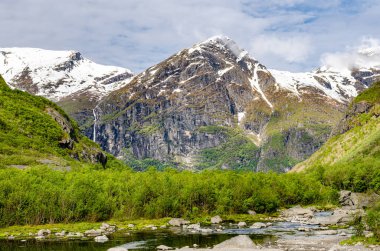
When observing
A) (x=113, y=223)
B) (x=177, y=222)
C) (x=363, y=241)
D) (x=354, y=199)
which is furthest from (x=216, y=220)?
(x=354, y=199)

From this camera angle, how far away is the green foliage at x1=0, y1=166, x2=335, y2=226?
4080 inches

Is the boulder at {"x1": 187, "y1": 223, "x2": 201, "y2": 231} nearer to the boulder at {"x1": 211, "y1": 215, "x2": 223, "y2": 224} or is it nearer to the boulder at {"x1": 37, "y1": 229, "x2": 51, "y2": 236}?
the boulder at {"x1": 211, "y1": 215, "x2": 223, "y2": 224}

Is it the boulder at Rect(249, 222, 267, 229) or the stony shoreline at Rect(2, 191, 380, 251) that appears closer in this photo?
the stony shoreline at Rect(2, 191, 380, 251)

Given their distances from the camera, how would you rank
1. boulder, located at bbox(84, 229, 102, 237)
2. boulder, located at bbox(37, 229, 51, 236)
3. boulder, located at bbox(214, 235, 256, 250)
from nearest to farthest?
boulder, located at bbox(214, 235, 256, 250), boulder, located at bbox(37, 229, 51, 236), boulder, located at bbox(84, 229, 102, 237)

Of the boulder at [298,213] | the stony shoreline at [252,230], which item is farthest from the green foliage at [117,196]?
the stony shoreline at [252,230]

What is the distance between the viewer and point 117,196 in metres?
119

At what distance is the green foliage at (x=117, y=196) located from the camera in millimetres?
103625

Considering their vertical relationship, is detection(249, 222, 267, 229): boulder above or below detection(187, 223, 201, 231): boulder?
below

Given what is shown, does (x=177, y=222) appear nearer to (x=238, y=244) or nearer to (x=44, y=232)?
(x=44, y=232)

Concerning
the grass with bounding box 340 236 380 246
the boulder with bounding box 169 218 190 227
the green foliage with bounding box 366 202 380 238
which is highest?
the green foliage with bounding box 366 202 380 238

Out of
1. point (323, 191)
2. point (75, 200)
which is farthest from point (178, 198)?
point (323, 191)

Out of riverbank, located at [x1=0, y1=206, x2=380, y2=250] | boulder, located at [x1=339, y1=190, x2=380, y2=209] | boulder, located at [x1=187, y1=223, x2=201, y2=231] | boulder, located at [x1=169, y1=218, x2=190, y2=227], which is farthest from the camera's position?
boulder, located at [x1=339, y1=190, x2=380, y2=209]

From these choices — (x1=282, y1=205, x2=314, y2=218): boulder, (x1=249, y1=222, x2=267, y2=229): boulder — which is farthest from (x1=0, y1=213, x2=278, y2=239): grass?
(x1=282, y1=205, x2=314, y2=218): boulder

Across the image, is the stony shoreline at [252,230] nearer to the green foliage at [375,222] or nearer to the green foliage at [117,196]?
the green foliage at [375,222]
